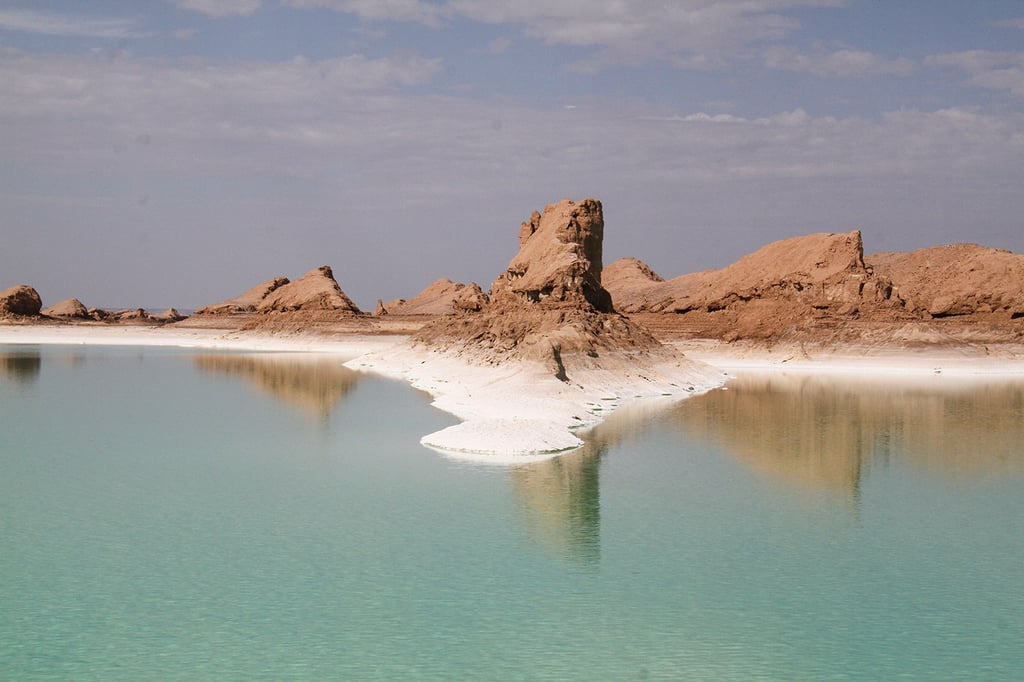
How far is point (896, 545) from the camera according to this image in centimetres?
1367

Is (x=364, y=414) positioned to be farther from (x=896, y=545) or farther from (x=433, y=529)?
(x=896, y=545)

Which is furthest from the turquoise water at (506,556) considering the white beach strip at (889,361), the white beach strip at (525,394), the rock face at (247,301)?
Answer: the rock face at (247,301)

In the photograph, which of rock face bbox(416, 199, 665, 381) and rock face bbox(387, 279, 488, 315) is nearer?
rock face bbox(416, 199, 665, 381)

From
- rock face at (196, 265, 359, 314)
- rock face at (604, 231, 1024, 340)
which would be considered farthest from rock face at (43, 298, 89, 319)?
rock face at (604, 231, 1024, 340)

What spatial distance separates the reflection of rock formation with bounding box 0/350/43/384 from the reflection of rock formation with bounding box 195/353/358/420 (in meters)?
8.03

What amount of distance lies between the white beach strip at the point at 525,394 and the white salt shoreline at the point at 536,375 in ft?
0.15

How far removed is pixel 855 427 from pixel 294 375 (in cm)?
2629

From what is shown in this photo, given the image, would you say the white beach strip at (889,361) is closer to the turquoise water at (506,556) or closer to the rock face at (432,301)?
the turquoise water at (506,556)

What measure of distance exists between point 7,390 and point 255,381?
9514mm

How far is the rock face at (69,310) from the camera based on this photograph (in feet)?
331

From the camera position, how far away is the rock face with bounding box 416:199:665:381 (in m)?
36.5

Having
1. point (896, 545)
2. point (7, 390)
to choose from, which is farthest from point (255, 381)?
point (896, 545)

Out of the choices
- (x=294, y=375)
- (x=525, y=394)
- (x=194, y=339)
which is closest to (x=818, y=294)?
(x=294, y=375)

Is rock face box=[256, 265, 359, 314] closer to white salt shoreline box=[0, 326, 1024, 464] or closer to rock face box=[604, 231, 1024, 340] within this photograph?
white salt shoreline box=[0, 326, 1024, 464]
